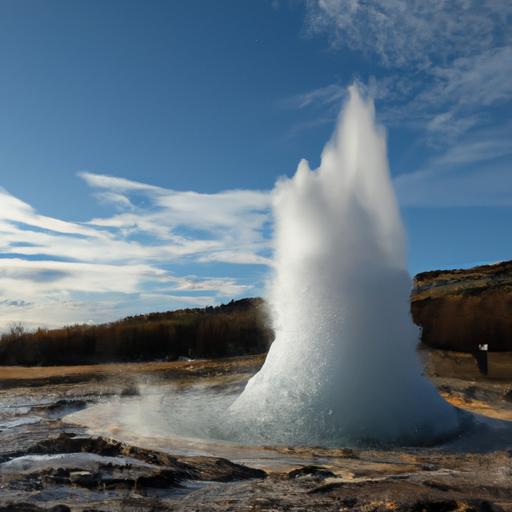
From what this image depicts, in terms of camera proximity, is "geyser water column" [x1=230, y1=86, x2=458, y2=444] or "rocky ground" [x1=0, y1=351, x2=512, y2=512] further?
"geyser water column" [x1=230, y1=86, x2=458, y2=444]

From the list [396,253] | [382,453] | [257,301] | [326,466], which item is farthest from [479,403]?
[257,301]

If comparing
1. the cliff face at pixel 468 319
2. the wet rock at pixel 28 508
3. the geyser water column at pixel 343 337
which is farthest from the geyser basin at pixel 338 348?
the cliff face at pixel 468 319

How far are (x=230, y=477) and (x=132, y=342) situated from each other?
1837cm

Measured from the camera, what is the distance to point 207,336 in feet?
76.2

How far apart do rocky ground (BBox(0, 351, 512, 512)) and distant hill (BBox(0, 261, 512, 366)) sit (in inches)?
543

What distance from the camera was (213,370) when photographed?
16188 mm

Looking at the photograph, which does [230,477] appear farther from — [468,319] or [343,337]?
[468,319]

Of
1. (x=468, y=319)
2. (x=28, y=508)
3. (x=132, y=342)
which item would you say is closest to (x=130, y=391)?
(x=28, y=508)

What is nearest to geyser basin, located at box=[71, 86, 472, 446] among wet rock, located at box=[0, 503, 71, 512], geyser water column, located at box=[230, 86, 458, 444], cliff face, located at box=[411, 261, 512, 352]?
geyser water column, located at box=[230, 86, 458, 444]

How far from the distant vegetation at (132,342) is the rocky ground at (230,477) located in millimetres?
13642

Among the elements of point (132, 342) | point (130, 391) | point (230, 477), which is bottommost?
point (230, 477)

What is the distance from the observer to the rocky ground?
13.2 feet

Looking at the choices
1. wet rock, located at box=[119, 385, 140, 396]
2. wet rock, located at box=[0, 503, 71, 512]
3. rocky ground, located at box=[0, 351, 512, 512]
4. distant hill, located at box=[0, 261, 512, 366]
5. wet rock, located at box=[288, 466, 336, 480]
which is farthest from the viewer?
distant hill, located at box=[0, 261, 512, 366]

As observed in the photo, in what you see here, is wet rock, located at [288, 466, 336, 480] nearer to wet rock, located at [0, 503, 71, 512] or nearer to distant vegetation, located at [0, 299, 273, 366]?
wet rock, located at [0, 503, 71, 512]
